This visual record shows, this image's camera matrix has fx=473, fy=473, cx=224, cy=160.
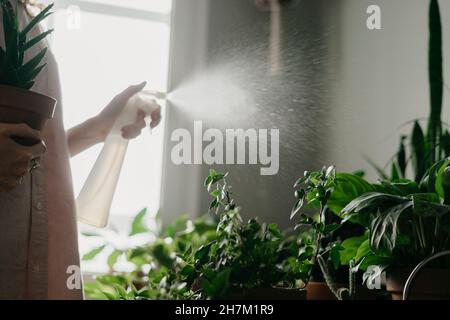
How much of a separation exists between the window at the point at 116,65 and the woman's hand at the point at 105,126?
1.80 ft

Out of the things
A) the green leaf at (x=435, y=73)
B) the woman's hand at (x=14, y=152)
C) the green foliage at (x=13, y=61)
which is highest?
the green leaf at (x=435, y=73)

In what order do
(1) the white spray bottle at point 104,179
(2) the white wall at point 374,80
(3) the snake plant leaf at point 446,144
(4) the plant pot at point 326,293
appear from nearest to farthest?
(4) the plant pot at point 326,293 < (1) the white spray bottle at point 104,179 < (3) the snake plant leaf at point 446,144 < (2) the white wall at point 374,80

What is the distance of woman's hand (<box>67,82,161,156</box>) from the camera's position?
3.36 feet

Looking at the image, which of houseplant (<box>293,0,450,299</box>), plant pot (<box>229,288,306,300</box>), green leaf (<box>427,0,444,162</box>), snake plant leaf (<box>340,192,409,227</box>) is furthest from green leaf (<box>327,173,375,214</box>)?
green leaf (<box>427,0,444,162</box>)

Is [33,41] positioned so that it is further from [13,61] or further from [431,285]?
[431,285]

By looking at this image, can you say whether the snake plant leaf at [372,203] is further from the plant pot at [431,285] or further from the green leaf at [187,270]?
the green leaf at [187,270]

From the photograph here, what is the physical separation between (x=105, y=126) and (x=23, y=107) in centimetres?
46

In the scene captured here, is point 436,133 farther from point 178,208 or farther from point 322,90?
point 178,208

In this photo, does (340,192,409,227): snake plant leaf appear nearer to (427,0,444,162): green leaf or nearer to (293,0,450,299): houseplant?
(293,0,450,299): houseplant

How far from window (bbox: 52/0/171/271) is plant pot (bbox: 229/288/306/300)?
1.08 m

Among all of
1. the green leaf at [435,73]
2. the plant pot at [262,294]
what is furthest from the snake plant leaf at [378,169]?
the plant pot at [262,294]

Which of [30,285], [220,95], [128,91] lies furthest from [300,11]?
[30,285]

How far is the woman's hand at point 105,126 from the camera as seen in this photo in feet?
3.36
